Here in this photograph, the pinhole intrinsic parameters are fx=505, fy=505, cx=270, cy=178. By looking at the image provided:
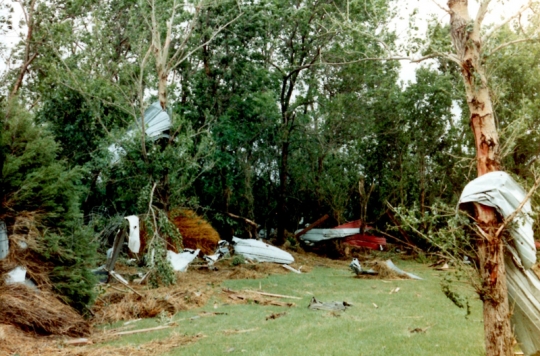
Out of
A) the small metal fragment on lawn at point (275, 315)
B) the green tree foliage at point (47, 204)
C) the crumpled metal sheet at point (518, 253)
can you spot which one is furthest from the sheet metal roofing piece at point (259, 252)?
the crumpled metal sheet at point (518, 253)

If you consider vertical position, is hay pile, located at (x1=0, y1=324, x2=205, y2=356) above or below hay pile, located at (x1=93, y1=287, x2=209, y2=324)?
above

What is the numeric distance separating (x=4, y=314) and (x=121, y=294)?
11.0 feet

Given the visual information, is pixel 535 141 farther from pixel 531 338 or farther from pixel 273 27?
pixel 531 338

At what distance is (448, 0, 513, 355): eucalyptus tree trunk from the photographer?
5406 millimetres

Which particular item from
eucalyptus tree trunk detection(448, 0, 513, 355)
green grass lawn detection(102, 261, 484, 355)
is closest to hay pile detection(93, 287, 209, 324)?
green grass lawn detection(102, 261, 484, 355)

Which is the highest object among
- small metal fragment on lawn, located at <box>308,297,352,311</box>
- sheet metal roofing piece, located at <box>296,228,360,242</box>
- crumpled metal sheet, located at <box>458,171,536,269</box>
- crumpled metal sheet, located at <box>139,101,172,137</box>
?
crumpled metal sheet, located at <box>139,101,172,137</box>

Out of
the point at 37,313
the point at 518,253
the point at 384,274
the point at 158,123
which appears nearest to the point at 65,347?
the point at 37,313

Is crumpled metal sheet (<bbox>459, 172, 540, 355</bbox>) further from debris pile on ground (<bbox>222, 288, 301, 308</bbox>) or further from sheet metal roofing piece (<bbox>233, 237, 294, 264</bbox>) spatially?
sheet metal roofing piece (<bbox>233, 237, 294, 264</bbox>)

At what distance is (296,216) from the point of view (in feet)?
84.9

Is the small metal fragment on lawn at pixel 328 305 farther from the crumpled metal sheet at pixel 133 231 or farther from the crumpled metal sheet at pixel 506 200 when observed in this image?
the crumpled metal sheet at pixel 506 200

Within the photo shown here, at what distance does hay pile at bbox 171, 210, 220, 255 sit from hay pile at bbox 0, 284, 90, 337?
9.05 m

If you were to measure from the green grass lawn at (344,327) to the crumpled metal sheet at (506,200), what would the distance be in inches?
66.3

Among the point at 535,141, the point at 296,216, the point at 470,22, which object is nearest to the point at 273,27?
the point at 296,216

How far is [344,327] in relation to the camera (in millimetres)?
8242
